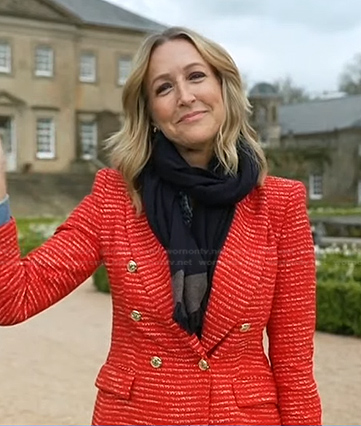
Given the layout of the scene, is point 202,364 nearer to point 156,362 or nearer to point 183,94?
point 156,362

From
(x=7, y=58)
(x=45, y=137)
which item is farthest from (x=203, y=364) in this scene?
(x=45, y=137)

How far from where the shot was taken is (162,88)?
1658mm

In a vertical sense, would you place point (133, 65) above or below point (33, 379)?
above

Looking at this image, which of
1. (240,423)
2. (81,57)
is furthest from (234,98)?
(81,57)

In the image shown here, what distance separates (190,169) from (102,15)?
33.1m

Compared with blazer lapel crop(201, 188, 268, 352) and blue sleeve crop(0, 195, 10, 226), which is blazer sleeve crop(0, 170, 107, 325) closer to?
blue sleeve crop(0, 195, 10, 226)

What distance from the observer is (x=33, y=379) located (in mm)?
6121

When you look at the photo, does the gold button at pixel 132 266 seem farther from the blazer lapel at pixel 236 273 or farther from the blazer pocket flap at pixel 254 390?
the blazer pocket flap at pixel 254 390

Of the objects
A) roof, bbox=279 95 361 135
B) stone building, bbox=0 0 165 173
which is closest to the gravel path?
stone building, bbox=0 0 165 173

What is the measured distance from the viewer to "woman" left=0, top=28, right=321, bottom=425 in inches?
62.4

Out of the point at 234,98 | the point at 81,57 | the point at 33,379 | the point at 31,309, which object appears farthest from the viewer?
the point at 81,57

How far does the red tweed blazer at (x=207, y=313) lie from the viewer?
62.3 inches

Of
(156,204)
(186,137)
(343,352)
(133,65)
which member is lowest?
(343,352)

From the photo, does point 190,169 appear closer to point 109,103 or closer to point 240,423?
point 240,423
